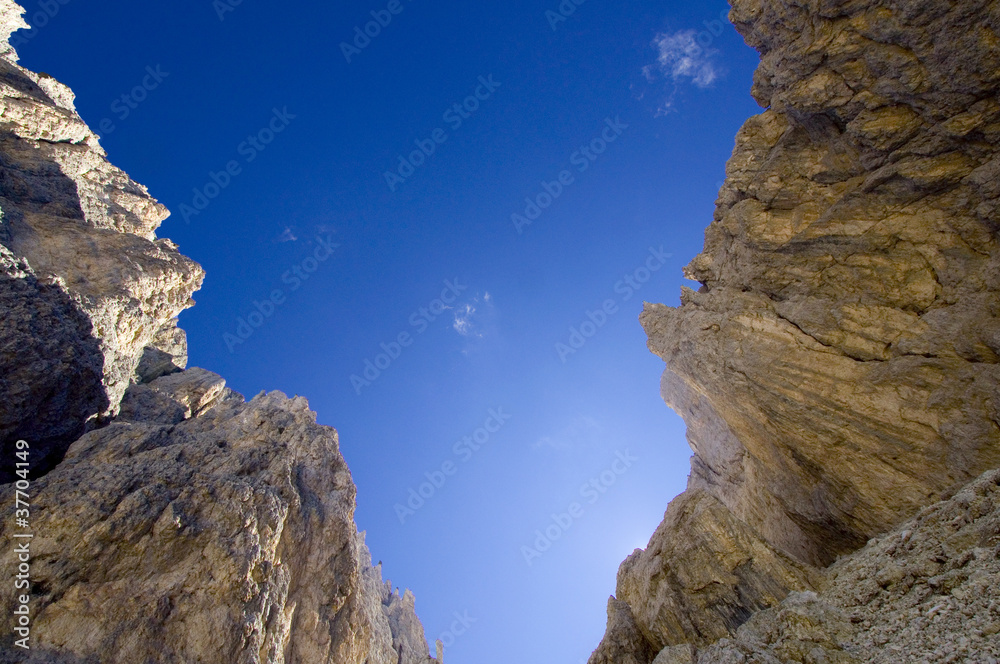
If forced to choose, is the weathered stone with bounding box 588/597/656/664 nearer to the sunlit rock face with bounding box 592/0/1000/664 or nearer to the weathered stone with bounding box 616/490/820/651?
the weathered stone with bounding box 616/490/820/651

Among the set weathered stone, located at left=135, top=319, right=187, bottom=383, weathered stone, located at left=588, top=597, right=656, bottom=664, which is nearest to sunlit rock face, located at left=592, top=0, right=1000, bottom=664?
weathered stone, located at left=588, top=597, right=656, bottom=664

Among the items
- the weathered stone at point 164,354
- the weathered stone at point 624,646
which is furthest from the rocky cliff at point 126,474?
the weathered stone at point 624,646

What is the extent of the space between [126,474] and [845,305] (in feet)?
134

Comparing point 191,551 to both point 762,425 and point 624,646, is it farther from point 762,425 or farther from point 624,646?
point 762,425

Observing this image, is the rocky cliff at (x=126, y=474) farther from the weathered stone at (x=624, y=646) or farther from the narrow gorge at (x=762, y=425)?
the weathered stone at (x=624, y=646)

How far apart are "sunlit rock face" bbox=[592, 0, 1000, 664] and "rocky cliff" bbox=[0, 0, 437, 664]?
68.8 feet

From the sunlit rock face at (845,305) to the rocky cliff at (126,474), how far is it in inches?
825

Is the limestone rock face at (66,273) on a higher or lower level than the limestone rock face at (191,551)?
higher

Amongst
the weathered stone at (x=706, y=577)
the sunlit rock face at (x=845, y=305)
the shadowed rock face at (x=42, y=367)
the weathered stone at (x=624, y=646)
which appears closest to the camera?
the weathered stone at (x=706, y=577)

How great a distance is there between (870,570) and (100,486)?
111 ft

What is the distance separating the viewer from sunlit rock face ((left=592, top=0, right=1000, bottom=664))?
763 inches

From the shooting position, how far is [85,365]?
24.9 meters

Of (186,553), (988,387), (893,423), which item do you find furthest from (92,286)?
(988,387)

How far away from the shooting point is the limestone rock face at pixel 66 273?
22172mm
